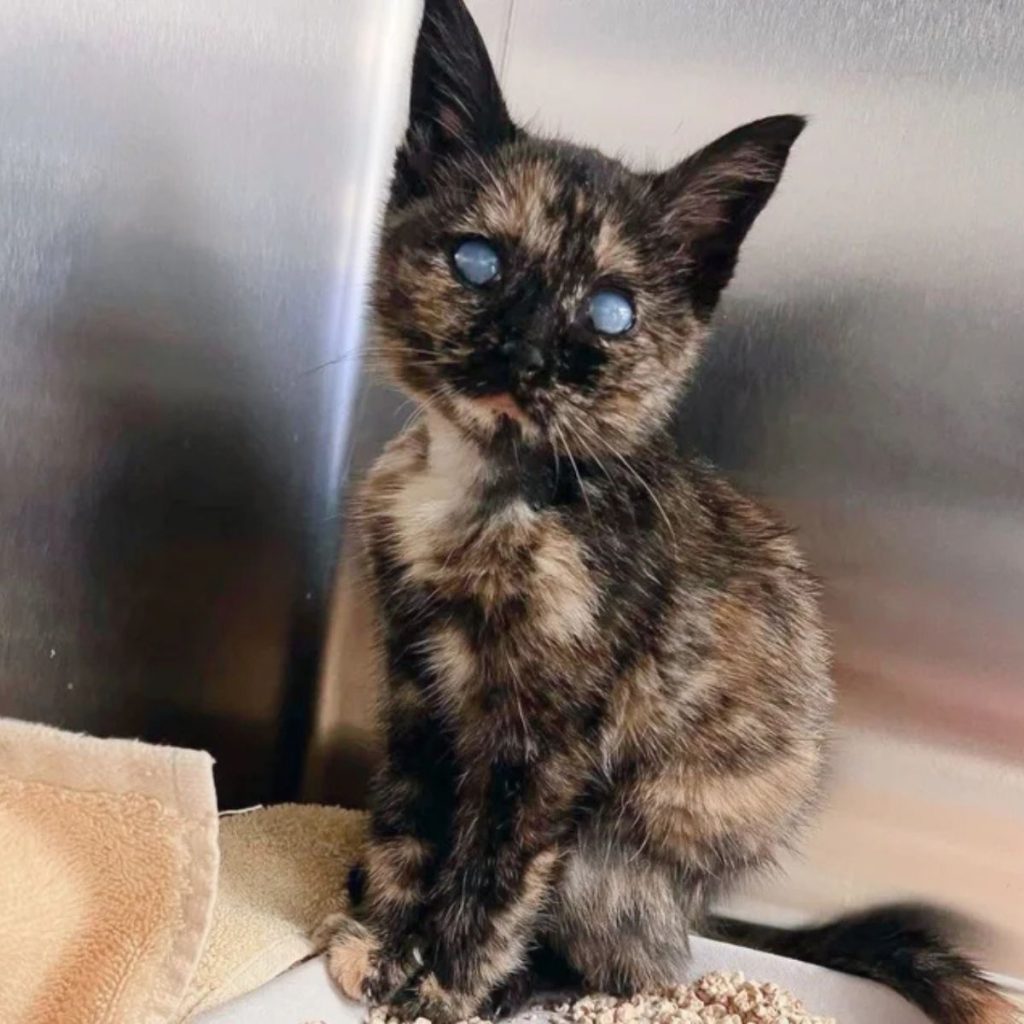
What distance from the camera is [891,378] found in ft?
4.74

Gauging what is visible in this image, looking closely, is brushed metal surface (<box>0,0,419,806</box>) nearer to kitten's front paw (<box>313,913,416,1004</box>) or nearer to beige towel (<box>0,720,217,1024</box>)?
beige towel (<box>0,720,217,1024</box>)

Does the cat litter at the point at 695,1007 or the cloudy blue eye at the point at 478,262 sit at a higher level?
the cloudy blue eye at the point at 478,262

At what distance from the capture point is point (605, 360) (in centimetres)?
108

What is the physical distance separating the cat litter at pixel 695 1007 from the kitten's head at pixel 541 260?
0.59 meters

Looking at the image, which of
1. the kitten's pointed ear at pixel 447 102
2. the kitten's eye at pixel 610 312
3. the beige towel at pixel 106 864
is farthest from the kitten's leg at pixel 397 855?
the kitten's pointed ear at pixel 447 102

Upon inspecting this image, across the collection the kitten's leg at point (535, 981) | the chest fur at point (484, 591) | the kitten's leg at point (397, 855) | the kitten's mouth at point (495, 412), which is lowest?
the kitten's leg at point (535, 981)

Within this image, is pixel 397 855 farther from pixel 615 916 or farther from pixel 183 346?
pixel 183 346

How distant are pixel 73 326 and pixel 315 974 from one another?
2.30ft

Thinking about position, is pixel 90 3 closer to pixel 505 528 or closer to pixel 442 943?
pixel 505 528

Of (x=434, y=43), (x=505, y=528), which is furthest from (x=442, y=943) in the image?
(x=434, y=43)

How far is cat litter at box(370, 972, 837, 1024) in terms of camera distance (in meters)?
1.21

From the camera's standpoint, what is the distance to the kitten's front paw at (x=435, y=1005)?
1.15 m

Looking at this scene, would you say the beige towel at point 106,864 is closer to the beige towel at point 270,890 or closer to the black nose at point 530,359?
the beige towel at point 270,890

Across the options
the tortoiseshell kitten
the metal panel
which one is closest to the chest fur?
the tortoiseshell kitten
